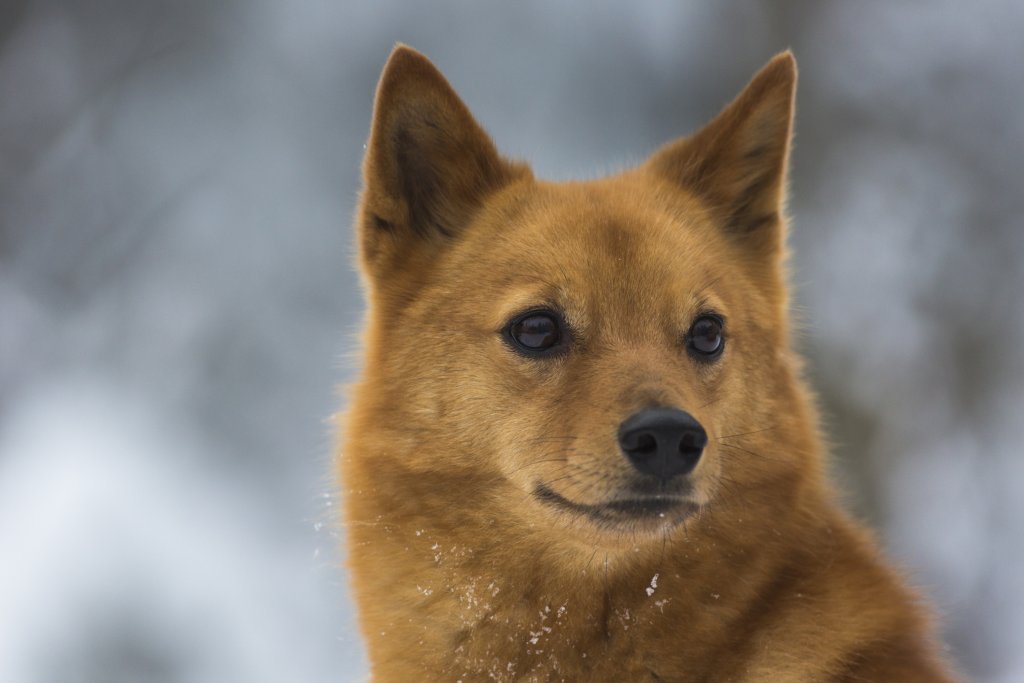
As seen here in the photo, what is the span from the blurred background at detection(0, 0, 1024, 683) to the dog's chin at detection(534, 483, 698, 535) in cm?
411

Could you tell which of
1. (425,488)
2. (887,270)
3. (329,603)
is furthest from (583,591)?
(887,270)

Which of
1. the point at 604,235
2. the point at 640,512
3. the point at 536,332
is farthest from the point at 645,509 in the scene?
the point at 604,235

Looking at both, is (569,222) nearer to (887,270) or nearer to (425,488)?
(425,488)

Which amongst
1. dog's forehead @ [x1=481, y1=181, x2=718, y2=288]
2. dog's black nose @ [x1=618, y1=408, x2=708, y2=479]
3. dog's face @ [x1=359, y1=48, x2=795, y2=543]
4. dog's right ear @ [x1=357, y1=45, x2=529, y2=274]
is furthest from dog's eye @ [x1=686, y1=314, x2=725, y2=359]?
dog's right ear @ [x1=357, y1=45, x2=529, y2=274]

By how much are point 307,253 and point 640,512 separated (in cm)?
592

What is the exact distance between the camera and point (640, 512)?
9.46 ft

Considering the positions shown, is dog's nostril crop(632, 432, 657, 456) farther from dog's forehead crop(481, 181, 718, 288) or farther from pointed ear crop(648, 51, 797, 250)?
pointed ear crop(648, 51, 797, 250)

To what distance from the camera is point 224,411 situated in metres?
7.91

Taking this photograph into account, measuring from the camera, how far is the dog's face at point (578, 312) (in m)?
2.94

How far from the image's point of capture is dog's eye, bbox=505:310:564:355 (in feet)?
10.6

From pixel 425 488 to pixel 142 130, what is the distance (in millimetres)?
6262

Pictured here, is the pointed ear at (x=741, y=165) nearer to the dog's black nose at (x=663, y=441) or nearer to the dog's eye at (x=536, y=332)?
the dog's eye at (x=536, y=332)

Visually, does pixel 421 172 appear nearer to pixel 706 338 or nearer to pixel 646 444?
pixel 706 338

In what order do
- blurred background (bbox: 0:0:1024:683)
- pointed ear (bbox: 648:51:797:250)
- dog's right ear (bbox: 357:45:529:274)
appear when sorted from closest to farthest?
dog's right ear (bbox: 357:45:529:274)
pointed ear (bbox: 648:51:797:250)
blurred background (bbox: 0:0:1024:683)
